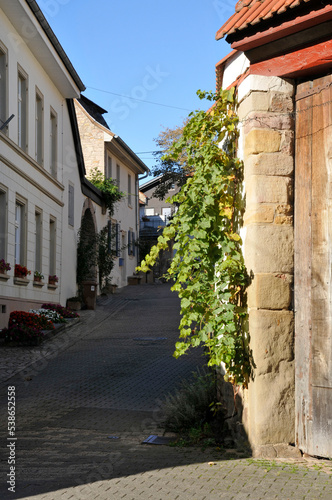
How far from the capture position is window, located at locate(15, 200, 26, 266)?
18.0 m

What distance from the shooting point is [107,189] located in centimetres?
2895

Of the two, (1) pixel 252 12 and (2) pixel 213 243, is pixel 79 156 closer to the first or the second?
(2) pixel 213 243

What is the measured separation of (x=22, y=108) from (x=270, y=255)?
44.6 ft

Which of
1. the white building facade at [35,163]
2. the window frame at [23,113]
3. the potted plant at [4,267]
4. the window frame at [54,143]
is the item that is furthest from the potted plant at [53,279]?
the potted plant at [4,267]

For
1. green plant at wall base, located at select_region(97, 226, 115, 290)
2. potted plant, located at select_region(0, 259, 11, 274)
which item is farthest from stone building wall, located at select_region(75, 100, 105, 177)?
potted plant, located at select_region(0, 259, 11, 274)

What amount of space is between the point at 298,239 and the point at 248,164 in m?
0.80

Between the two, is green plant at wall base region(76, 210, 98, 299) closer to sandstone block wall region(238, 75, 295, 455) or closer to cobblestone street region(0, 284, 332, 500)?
cobblestone street region(0, 284, 332, 500)

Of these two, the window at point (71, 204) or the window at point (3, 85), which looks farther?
the window at point (71, 204)

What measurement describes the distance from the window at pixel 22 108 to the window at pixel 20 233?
1.55m

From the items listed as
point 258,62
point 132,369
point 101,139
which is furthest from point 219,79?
point 101,139

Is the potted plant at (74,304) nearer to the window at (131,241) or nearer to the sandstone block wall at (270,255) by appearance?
the window at (131,241)

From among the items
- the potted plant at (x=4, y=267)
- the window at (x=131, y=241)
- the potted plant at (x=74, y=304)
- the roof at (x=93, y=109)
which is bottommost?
the potted plant at (x=74, y=304)

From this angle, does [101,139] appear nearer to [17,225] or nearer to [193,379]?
[17,225]

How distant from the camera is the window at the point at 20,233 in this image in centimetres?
1797
